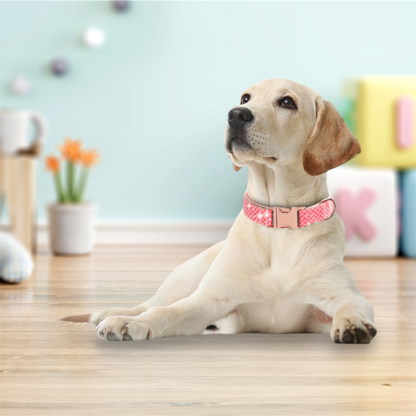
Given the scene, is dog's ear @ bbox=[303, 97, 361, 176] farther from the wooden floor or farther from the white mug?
the white mug

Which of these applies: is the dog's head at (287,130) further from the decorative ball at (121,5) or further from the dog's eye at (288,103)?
the decorative ball at (121,5)

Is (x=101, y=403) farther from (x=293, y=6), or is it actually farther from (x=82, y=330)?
(x=293, y=6)

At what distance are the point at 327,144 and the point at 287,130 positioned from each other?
7cm

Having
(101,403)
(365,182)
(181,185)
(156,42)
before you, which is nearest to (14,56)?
(156,42)

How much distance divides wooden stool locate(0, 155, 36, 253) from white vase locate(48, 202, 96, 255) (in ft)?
0.63

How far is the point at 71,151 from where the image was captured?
2.43m

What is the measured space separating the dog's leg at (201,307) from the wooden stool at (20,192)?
1.50m

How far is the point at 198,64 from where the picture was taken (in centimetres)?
226

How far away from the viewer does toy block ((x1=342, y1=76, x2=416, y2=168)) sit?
2375mm

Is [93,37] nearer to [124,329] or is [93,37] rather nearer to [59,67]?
[59,67]

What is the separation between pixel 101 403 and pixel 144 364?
153 mm

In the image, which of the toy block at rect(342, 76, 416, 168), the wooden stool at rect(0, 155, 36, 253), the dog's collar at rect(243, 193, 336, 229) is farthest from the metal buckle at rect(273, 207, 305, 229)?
the wooden stool at rect(0, 155, 36, 253)

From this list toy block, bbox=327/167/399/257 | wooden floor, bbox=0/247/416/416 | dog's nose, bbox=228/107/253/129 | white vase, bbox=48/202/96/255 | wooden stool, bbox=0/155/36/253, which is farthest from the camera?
wooden stool, bbox=0/155/36/253

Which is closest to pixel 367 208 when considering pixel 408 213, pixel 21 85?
pixel 408 213
